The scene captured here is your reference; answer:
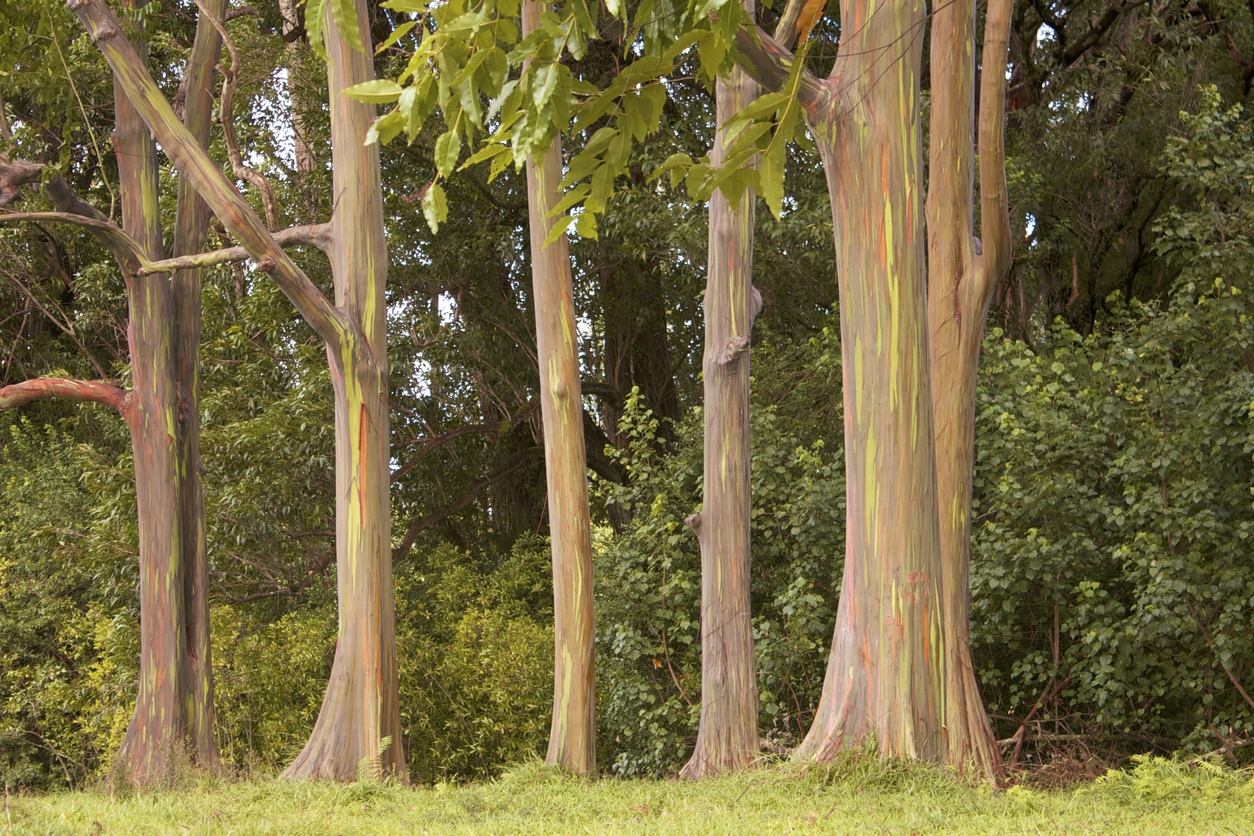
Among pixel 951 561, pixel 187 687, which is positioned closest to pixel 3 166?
pixel 187 687

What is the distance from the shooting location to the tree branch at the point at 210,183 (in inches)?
325

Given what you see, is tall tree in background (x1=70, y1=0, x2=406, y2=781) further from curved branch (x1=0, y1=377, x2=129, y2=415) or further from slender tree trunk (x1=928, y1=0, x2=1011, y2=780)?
slender tree trunk (x1=928, y1=0, x2=1011, y2=780)

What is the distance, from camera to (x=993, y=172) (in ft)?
24.0

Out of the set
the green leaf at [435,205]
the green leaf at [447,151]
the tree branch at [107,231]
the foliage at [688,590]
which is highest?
the tree branch at [107,231]

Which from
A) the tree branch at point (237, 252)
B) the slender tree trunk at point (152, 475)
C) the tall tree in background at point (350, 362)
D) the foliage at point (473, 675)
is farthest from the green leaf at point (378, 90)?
the foliage at point (473, 675)

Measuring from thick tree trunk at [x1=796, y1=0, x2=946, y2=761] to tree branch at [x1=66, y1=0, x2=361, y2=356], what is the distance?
421 cm

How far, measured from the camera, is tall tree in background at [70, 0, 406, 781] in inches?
326

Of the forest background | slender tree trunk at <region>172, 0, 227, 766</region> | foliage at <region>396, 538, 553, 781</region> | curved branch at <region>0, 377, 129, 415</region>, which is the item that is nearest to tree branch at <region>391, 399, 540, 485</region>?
the forest background

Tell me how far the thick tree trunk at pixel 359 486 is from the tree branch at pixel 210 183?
0.90 feet

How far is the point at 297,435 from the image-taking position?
38.5 ft

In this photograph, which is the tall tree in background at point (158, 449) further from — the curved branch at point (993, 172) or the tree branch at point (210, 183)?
Result: the curved branch at point (993, 172)

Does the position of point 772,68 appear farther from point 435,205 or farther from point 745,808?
point 745,808

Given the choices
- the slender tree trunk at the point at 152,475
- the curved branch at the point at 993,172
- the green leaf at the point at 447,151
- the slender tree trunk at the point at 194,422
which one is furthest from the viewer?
the slender tree trunk at the point at 194,422

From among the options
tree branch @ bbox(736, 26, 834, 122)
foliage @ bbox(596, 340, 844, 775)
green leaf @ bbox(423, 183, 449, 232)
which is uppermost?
tree branch @ bbox(736, 26, 834, 122)
